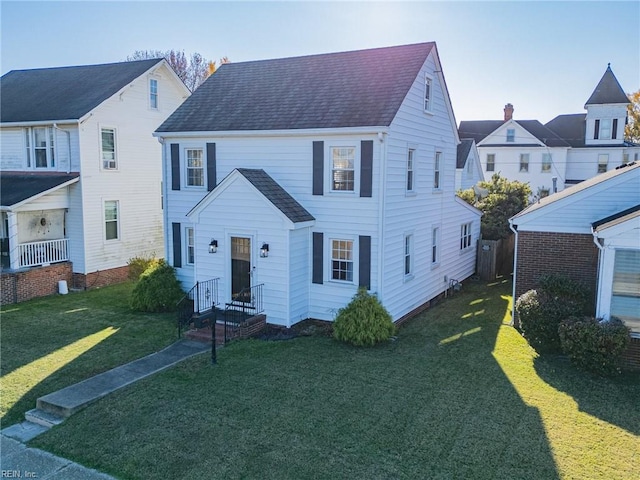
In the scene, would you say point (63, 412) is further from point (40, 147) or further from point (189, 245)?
point (40, 147)

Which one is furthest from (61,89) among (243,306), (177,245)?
(243,306)

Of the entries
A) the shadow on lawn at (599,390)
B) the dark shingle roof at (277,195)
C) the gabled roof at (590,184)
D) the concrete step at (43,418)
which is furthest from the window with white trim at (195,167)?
the shadow on lawn at (599,390)

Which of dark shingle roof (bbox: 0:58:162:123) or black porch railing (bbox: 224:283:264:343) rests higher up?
dark shingle roof (bbox: 0:58:162:123)

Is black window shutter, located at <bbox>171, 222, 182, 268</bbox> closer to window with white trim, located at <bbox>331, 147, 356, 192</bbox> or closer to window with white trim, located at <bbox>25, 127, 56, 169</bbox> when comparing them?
window with white trim, located at <bbox>331, 147, 356, 192</bbox>

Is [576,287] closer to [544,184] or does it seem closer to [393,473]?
[393,473]

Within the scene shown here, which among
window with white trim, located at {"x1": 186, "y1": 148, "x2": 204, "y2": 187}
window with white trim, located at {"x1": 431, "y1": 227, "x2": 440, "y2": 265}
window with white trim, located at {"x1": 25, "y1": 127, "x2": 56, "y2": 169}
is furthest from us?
window with white trim, located at {"x1": 25, "y1": 127, "x2": 56, "y2": 169}

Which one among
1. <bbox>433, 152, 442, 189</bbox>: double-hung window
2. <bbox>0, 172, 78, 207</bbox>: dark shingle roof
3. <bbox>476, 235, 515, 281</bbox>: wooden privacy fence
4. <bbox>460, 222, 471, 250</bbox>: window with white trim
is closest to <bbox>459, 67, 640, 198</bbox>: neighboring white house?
<bbox>476, 235, 515, 281</bbox>: wooden privacy fence
